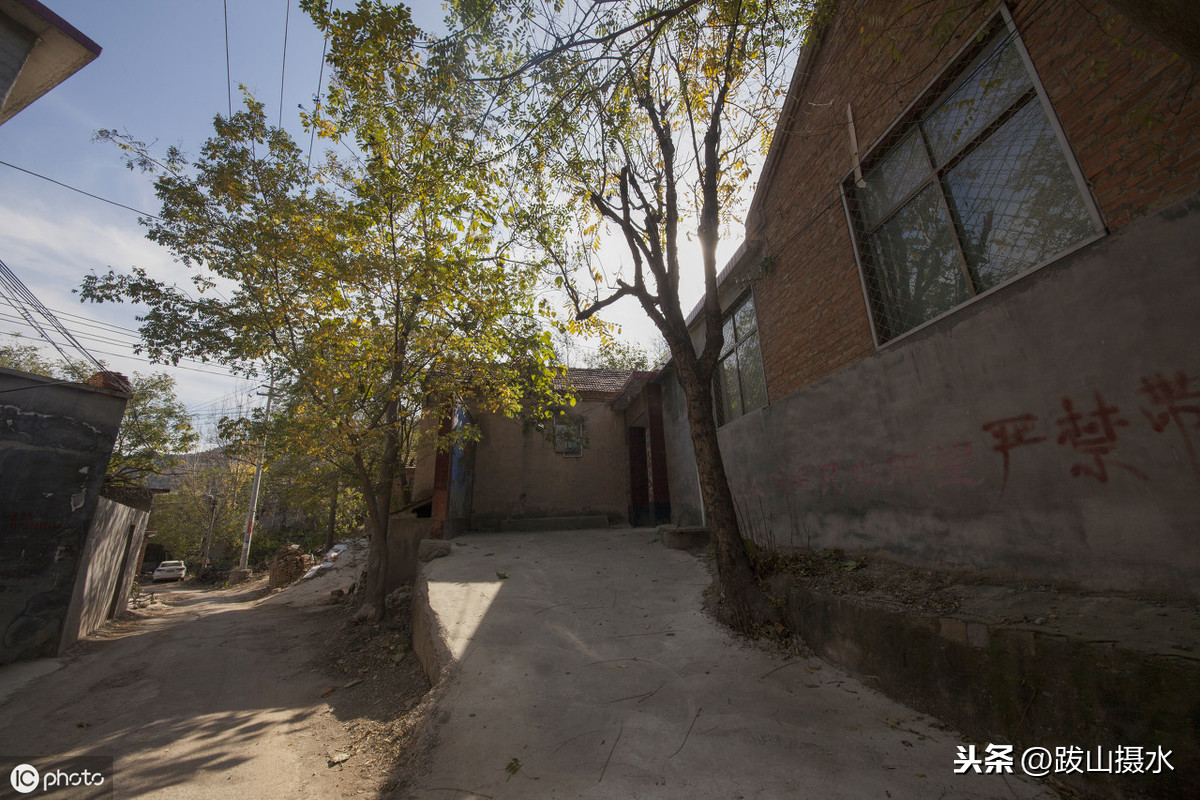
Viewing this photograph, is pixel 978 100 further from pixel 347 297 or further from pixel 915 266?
pixel 347 297

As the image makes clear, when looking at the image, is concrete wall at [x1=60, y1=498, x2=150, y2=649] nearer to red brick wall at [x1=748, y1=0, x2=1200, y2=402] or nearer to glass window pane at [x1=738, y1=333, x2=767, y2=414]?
glass window pane at [x1=738, y1=333, x2=767, y2=414]

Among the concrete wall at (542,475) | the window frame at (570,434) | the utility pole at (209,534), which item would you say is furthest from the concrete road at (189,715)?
the utility pole at (209,534)

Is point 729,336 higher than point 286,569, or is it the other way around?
point 729,336

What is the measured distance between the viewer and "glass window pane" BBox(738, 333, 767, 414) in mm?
6395

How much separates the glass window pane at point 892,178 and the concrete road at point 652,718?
418 centimetres

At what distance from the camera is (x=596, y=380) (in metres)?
13.1

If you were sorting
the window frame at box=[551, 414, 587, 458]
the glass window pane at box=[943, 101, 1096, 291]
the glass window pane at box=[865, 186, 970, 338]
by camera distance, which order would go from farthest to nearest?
the window frame at box=[551, 414, 587, 458]
the glass window pane at box=[865, 186, 970, 338]
the glass window pane at box=[943, 101, 1096, 291]

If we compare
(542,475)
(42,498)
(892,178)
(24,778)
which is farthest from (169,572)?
(892,178)

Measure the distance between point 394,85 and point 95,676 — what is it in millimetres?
7744

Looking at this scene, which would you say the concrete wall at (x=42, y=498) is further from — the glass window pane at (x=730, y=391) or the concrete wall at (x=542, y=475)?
the glass window pane at (x=730, y=391)

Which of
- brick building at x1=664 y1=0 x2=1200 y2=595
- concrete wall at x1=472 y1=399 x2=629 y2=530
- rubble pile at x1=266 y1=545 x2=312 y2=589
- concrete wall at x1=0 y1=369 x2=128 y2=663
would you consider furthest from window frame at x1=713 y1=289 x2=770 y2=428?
rubble pile at x1=266 y1=545 x2=312 y2=589


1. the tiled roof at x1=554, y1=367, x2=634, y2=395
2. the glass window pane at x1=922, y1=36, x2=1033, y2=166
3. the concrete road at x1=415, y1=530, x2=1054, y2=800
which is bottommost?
the concrete road at x1=415, y1=530, x2=1054, y2=800

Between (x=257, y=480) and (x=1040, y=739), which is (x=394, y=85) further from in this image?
(x=257, y=480)

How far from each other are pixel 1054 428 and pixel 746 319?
4.40 meters
